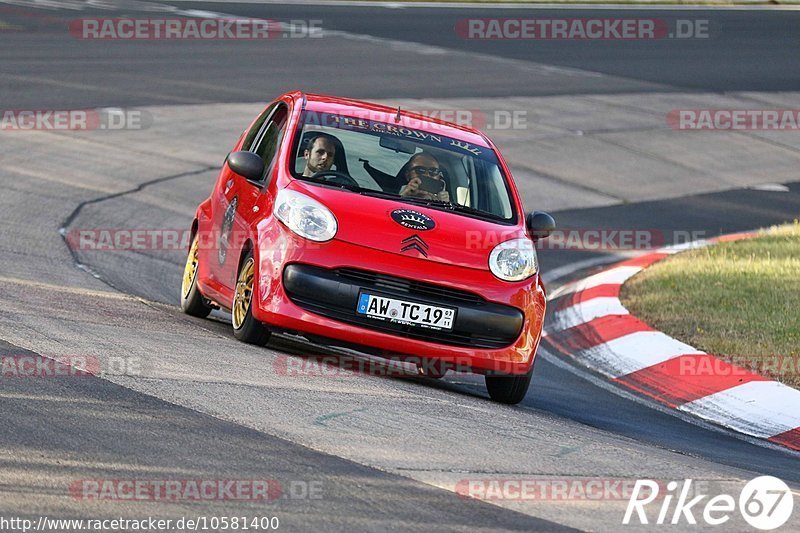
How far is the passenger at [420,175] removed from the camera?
333 inches

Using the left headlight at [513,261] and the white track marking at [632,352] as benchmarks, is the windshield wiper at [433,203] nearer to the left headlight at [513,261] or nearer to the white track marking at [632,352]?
the left headlight at [513,261]

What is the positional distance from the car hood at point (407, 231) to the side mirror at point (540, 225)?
0.40 m

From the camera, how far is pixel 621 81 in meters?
25.1

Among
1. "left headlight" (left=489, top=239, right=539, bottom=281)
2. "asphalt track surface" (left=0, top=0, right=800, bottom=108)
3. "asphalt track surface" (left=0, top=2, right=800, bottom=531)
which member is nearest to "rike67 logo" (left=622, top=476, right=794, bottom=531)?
"asphalt track surface" (left=0, top=2, right=800, bottom=531)

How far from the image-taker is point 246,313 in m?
8.07

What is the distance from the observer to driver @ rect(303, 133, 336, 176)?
332 inches

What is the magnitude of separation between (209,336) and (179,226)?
5328 millimetres

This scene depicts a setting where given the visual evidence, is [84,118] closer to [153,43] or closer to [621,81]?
[153,43]

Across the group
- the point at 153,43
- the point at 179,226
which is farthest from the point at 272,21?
the point at 179,226
